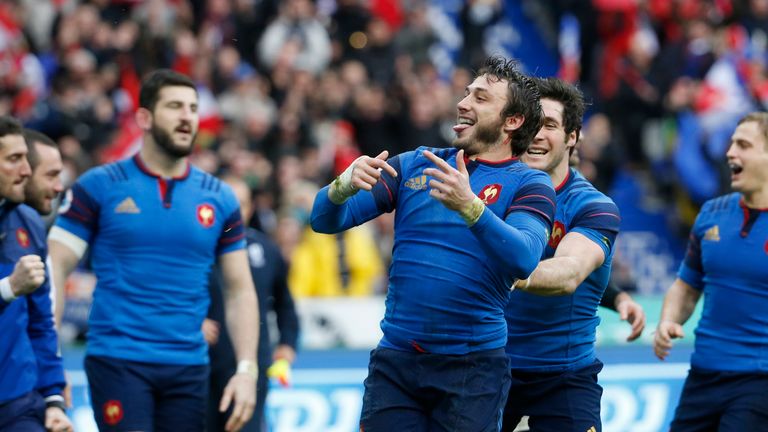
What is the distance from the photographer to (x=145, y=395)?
7.56 m

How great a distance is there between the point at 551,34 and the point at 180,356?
44.6 ft

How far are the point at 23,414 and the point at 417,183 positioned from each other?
7.70 feet

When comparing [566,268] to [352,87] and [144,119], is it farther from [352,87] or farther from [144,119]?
[352,87]

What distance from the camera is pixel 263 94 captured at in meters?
16.5

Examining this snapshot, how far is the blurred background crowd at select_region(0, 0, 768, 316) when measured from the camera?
1512cm

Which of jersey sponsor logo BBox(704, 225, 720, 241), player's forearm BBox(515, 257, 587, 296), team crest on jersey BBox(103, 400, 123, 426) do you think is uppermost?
jersey sponsor logo BBox(704, 225, 720, 241)

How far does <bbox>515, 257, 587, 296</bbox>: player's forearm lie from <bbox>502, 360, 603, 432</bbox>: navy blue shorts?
803 mm

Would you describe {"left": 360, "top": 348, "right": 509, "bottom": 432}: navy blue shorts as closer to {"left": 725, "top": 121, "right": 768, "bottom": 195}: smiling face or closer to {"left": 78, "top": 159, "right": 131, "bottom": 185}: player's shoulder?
{"left": 78, "top": 159, "right": 131, "bottom": 185}: player's shoulder

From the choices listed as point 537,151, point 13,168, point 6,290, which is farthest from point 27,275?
point 537,151

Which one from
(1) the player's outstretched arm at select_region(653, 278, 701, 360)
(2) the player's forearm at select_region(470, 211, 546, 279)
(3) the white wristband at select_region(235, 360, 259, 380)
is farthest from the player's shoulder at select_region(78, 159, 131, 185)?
(1) the player's outstretched arm at select_region(653, 278, 701, 360)

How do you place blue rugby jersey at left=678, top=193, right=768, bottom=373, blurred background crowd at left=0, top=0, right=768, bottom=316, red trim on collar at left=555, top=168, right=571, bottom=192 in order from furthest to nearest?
blurred background crowd at left=0, top=0, right=768, bottom=316, blue rugby jersey at left=678, top=193, right=768, bottom=373, red trim on collar at left=555, top=168, right=571, bottom=192

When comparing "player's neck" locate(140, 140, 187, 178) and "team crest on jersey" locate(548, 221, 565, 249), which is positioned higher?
"player's neck" locate(140, 140, 187, 178)

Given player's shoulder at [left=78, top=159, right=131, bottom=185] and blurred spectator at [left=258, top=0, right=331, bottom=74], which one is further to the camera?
blurred spectator at [left=258, top=0, right=331, bottom=74]

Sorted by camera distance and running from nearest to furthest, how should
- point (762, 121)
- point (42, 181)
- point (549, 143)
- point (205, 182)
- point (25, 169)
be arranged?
1. point (25, 169)
2. point (549, 143)
3. point (42, 181)
4. point (205, 182)
5. point (762, 121)
